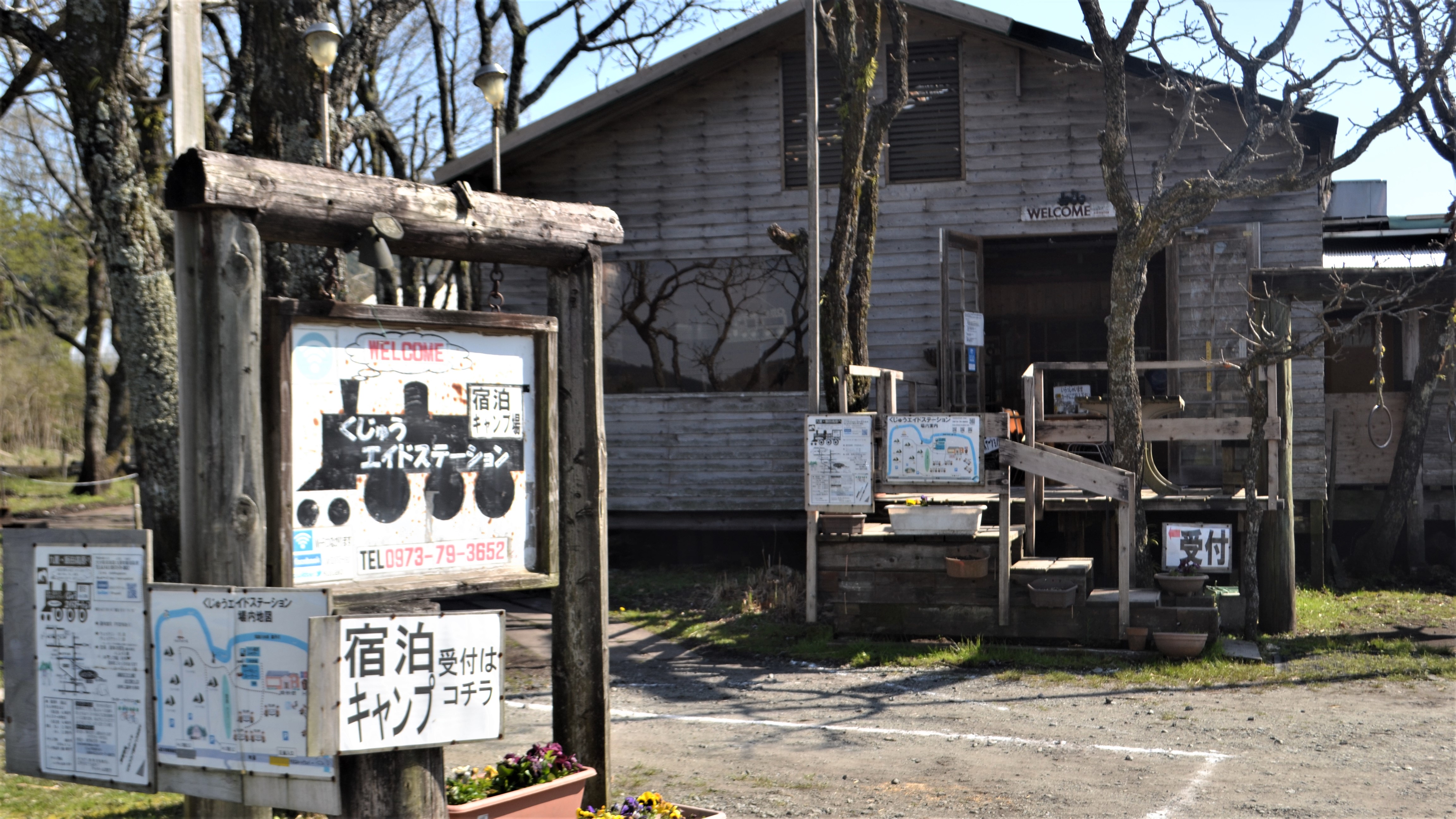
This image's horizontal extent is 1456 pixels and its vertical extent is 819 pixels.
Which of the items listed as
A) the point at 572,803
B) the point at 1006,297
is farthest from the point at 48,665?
the point at 1006,297

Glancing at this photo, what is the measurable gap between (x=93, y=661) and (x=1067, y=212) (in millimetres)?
12691

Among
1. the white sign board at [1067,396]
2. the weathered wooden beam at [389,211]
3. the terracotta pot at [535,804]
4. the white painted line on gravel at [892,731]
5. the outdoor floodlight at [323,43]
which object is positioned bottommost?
the white painted line on gravel at [892,731]

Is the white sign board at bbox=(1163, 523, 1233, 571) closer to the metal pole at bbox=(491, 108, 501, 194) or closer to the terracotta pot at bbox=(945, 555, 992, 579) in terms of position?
the terracotta pot at bbox=(945, 555, 992, 579)

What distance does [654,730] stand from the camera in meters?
8.35

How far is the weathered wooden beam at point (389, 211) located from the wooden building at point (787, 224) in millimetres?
9996

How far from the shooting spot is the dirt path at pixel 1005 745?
6.52 meters

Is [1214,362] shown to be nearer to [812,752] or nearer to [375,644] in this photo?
[812,752]

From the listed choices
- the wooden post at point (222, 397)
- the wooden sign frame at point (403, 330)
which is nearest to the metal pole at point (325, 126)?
the wooden sign frame at point (403, 330)

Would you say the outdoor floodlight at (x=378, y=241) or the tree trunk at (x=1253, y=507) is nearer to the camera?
the outdoor floodlight at (x=378, y=241)

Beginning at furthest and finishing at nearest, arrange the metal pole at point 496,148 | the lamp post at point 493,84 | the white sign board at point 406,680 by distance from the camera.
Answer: the lamp post at point 493,84 → the metal pole at point 496,148 → the white sign board at point 406,680

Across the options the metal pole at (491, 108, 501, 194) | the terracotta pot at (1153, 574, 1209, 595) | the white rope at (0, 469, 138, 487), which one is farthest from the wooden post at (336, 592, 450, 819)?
the white rope at (0, 469, 138, 487)

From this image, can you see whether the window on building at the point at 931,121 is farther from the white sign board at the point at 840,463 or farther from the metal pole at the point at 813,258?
the white sign board at the point at 840,463

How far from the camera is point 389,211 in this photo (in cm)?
465

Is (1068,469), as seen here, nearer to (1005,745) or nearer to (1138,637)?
(1138,637)
